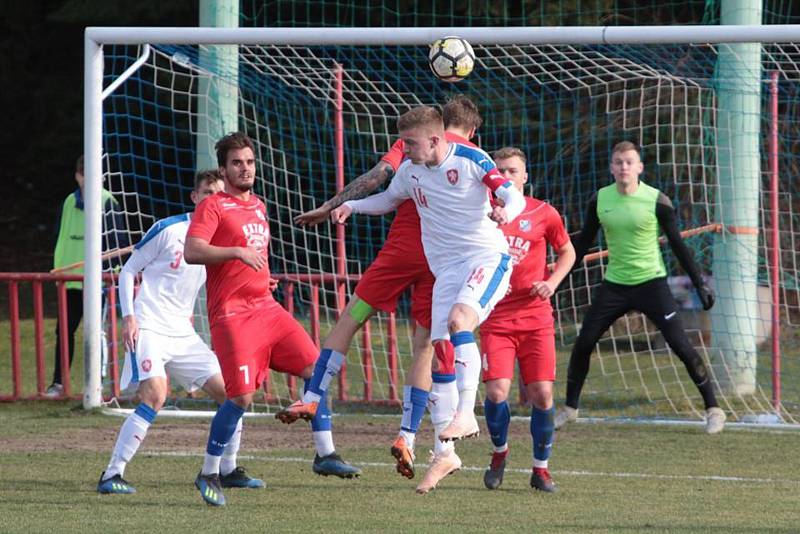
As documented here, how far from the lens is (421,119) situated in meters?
7.52

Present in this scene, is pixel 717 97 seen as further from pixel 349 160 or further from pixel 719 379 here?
pixel 349 160

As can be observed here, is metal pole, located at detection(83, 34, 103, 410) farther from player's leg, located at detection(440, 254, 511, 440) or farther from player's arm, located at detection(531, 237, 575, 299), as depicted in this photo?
player's leg, located at detection(440, 254, 511, 440)

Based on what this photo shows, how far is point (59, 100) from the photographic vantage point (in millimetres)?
28625

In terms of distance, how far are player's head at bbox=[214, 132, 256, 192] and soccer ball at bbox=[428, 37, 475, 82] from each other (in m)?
1.47

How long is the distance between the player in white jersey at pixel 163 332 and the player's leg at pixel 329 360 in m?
0.76

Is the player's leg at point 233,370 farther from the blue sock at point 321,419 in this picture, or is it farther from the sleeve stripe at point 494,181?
the sleeve stripe at point 494,181

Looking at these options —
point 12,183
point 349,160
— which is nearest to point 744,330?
point 349,160

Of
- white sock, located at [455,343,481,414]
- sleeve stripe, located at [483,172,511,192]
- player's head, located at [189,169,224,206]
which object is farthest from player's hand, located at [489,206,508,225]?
player's head, located at [189,169,224,206]

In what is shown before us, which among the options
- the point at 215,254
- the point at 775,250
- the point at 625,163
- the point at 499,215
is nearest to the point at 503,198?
the point at 499,215

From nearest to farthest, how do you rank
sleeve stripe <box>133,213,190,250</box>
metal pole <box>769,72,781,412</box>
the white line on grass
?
sleeve stripe <box>133,213,190,250</box>, the white line on grass, metal pole <box>769,72,781,412</box>

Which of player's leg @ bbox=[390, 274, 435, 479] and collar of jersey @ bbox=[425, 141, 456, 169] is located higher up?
collar of jersey @ bbox=[425, 141, 456, 169]

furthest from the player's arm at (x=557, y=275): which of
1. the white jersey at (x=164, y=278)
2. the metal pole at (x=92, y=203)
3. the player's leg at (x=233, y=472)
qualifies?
the metal pole at (x=92, y=203)

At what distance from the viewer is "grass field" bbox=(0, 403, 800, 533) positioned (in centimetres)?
701

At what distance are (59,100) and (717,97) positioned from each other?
18.4m
